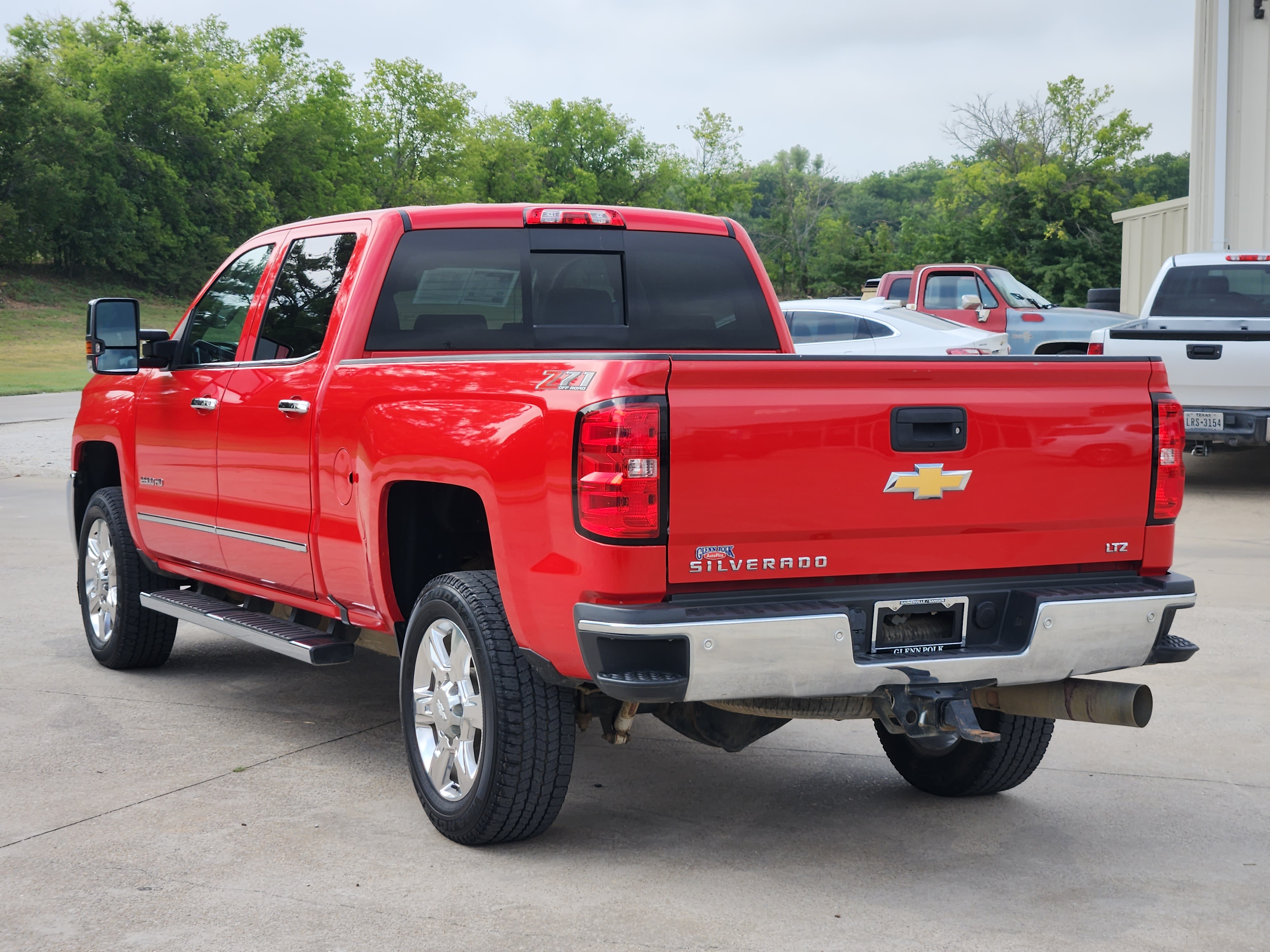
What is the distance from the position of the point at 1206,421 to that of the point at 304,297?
31.3 feet

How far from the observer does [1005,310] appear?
776 inches

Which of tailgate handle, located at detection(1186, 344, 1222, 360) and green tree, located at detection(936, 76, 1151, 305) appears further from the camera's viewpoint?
green tree, located at detection(936, 76, 1151, 305)

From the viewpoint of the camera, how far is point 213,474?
19.3 ft

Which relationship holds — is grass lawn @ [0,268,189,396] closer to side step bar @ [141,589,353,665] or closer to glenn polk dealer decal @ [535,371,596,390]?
side step bar @ [141,589,353,665]

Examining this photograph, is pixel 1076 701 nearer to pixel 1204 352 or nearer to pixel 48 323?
pixel 1204 352

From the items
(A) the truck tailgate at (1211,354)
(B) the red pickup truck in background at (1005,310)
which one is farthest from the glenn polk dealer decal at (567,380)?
(B) the red pickup truck in background at (1005,310)

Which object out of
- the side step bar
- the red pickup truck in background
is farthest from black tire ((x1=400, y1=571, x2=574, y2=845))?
the red pickup truck in background

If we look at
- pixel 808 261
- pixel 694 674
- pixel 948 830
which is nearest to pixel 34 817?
pixel 694 674

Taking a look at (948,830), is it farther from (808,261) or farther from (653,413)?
(808,261)

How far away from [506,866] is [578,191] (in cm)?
9620

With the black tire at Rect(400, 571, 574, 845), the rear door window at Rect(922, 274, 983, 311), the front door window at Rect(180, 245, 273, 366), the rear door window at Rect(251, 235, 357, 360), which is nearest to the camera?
the black tire at Rect(400, 571, 574, 845)

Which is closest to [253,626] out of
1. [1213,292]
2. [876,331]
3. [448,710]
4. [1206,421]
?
[448,710]

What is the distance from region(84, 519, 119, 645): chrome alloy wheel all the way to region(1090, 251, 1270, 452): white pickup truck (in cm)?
856

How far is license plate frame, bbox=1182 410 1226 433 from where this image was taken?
12.6 m
